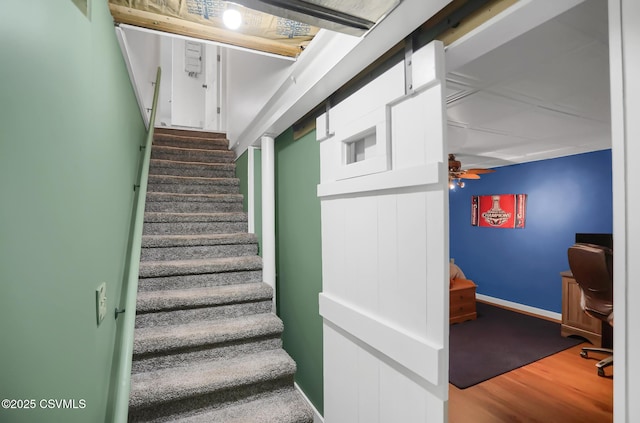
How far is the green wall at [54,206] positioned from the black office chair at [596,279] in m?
3.82

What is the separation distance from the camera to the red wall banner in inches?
192

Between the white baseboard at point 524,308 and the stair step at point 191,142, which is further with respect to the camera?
the white baseboard at point 524,308

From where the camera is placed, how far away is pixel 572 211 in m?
4.21

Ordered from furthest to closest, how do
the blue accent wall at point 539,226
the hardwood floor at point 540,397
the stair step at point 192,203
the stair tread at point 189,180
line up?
the blue accent wall at point 539,226
the stair tread at point 189,180
the stair step at point 192,203
the hardwood floor at point 540,397

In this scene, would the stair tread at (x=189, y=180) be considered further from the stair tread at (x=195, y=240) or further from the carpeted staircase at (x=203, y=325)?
the stair tread at (x=195, y=240)

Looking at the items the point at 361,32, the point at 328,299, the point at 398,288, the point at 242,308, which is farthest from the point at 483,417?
the point at 361,32

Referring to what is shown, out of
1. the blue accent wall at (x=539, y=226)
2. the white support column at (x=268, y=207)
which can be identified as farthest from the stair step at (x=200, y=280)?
the blue accent wall at (x=539, y=226)

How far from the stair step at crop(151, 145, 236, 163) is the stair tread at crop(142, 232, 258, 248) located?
54.2 inches

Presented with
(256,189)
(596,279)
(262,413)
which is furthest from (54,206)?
(596,279)

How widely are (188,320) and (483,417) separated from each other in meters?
2.33

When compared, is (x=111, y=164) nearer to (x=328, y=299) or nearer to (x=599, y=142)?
(x=328, y=299)

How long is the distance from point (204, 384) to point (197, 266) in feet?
3.18

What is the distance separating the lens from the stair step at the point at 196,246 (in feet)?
8.94

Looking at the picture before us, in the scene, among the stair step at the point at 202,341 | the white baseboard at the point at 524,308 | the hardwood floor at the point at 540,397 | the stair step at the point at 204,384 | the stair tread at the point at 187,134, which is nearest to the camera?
the stair step at the point at 204,384
